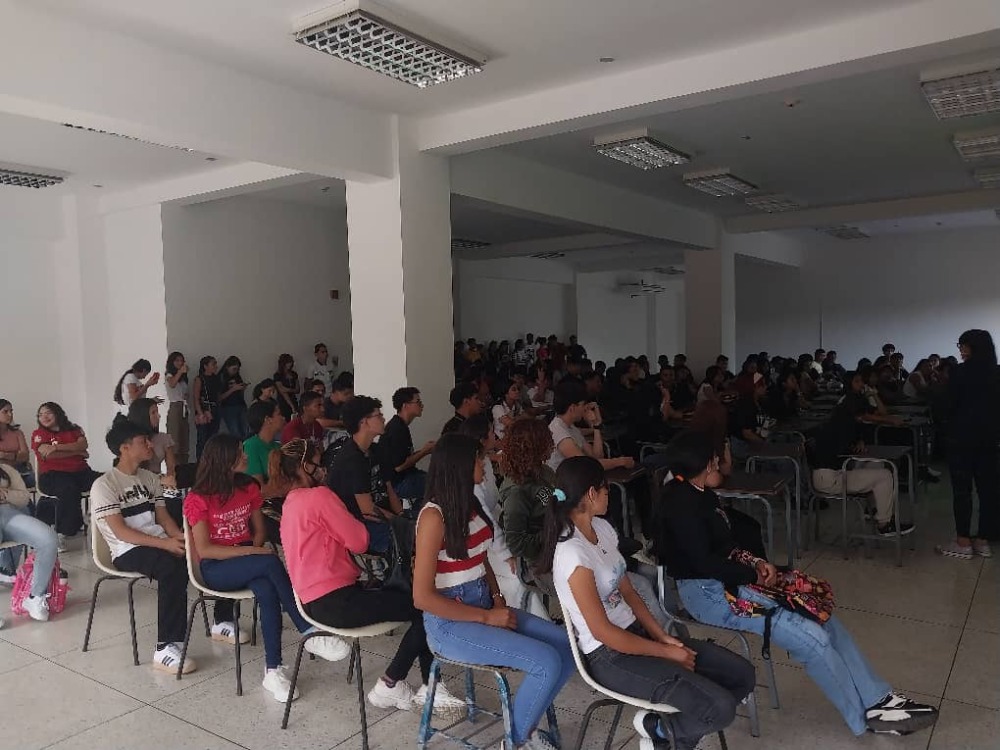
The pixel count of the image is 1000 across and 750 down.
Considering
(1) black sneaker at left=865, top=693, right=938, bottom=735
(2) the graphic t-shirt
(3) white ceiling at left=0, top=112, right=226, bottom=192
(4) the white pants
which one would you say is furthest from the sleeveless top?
(3) white ceiling at left=0, top=112, right=226, bottom=192

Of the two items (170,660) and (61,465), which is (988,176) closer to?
(170,660)

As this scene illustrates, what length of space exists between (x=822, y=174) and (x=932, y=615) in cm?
554

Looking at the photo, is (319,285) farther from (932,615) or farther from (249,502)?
(932,615)

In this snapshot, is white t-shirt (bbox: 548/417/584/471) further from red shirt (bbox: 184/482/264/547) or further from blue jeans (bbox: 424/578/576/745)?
blue jeans (bbox: 424/578/576/745)

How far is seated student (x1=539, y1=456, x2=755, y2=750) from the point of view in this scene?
224 cm

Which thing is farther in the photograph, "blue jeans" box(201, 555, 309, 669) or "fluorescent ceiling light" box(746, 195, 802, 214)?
"fluorescent ceiling light" box(746, 195, 802, 214)

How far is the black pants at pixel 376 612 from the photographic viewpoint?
285cm

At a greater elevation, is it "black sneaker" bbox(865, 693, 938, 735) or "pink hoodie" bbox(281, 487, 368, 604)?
"pink hoodie" bbox(281, 487, 368, 604)

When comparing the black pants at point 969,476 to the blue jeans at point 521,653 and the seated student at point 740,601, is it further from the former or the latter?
the blue jeans at point 521,653

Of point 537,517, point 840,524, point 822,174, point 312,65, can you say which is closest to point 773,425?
point 840,524

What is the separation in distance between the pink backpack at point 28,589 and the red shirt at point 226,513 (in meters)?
1.56

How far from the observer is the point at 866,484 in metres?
5.02

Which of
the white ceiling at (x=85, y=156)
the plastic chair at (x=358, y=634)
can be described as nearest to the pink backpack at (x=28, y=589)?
the plastic chair at (x=358, y=634)

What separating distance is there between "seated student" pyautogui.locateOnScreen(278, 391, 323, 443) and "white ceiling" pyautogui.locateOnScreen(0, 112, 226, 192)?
259cm
